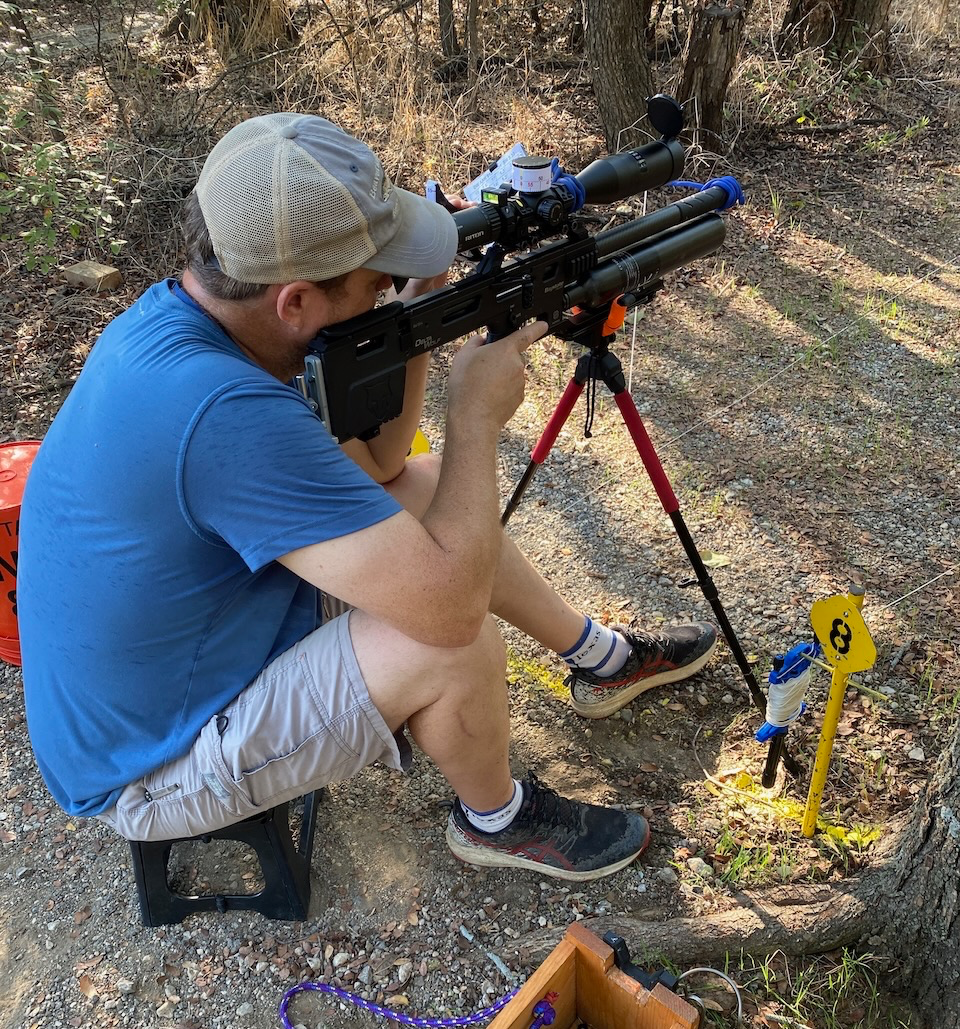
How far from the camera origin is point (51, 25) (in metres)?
7.73

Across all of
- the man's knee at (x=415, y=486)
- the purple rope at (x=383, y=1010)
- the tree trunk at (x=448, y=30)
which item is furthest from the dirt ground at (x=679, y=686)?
the tree trunk at (x=448, y=30)

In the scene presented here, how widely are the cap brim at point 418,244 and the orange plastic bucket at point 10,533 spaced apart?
1.40 m

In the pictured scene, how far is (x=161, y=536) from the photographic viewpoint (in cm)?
158

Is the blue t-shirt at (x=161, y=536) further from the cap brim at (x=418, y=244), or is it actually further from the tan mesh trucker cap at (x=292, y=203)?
the cap brim at (x=418, y=244)

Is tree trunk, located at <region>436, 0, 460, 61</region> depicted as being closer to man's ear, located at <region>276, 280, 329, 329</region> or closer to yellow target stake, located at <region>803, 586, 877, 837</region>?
man's ear, located at <region>276, 280, 329, 329</region>

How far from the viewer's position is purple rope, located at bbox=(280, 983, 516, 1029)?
76.0 inches

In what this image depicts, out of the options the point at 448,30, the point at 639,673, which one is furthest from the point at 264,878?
the point at 448,30

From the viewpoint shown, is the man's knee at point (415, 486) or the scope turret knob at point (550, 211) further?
the man's knee at point (415, 486)

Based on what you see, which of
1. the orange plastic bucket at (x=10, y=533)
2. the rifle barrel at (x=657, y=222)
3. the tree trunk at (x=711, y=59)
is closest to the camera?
the rifle barrel at (x=657, y=222)

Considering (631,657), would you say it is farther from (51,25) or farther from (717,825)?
(51,25)

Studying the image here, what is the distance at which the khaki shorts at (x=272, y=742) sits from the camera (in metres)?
1.75

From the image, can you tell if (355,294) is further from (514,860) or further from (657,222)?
(514,860)

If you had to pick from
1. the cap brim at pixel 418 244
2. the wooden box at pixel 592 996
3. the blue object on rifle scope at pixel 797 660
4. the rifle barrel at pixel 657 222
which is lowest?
the wooden box at pixel 592 996

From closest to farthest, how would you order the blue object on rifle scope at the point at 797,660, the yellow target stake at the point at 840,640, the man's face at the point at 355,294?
the man's face at the point at 355,294 → the yellow target stake at the point at 840,640 → the blue object on rifle scope at the point at 797,660
